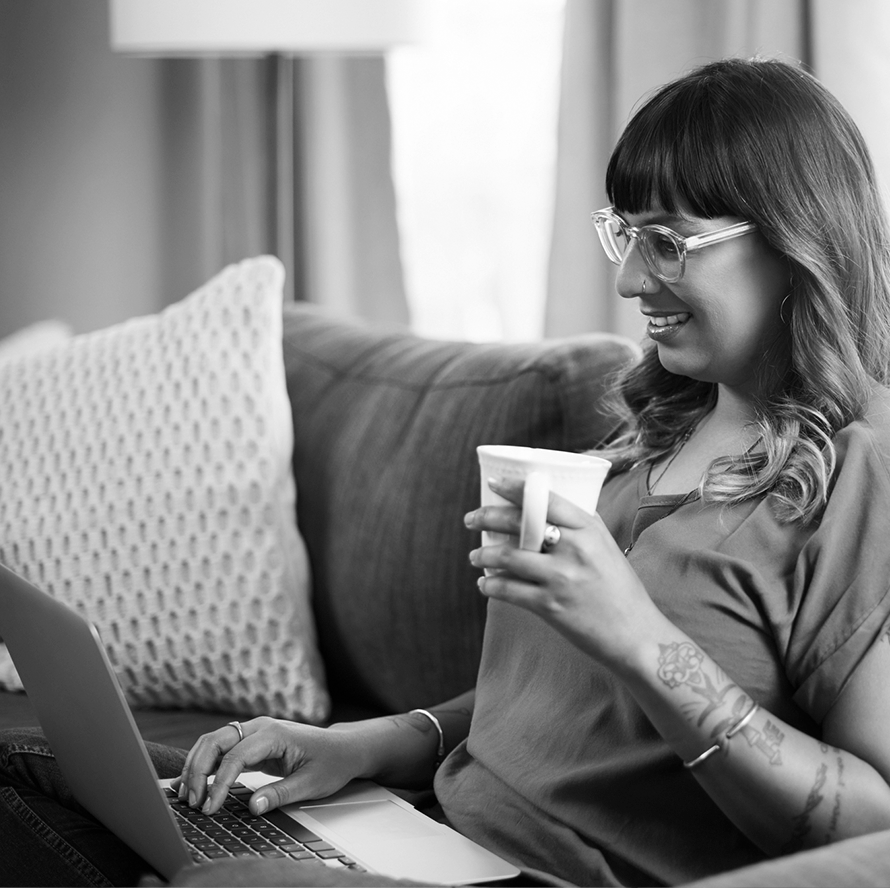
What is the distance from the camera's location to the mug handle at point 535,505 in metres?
0.77

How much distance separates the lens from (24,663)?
1042 mm

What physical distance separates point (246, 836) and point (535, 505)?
442mm

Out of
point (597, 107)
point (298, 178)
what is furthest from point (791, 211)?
point (298, 178)

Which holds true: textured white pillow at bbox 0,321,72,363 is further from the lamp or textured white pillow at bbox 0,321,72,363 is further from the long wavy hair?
the long wavy hair

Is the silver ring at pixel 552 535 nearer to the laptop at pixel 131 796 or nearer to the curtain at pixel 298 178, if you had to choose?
the laptop at pixel 131 796

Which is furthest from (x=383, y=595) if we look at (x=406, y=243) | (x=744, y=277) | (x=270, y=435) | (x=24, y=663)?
(x=406, y=243)

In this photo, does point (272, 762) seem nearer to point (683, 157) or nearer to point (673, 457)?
point (673, 457)

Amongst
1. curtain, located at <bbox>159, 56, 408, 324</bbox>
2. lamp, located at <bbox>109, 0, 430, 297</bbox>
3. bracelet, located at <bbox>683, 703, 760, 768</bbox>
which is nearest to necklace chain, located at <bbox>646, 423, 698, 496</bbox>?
bracelet, located at <bbox>683, 703, 760, 768</bbox>

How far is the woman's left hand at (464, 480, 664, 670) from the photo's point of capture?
798mm

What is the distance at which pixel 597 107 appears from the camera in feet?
6.42

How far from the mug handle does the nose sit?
1.13ft

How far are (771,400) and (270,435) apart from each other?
78 centimetres

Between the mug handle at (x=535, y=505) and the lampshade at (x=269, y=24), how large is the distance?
1.40 metres

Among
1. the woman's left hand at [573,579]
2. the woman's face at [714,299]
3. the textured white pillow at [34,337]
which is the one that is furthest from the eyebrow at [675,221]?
the textured white pillow at [34,337]
